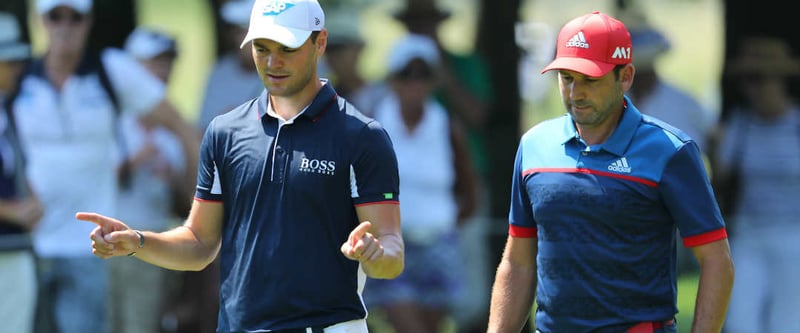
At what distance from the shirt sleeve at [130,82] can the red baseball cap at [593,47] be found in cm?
532

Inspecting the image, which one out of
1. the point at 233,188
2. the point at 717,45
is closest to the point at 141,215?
the point at 717,45

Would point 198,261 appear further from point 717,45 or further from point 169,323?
point 717,45

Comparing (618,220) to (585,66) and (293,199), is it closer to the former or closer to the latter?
(585,66)

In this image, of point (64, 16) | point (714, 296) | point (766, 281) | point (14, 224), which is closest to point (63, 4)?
point (64, 16)

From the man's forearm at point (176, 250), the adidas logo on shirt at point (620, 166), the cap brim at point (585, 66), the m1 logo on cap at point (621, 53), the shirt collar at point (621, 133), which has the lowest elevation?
the man's forearm at point (176, 250)

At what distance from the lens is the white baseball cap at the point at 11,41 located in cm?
912

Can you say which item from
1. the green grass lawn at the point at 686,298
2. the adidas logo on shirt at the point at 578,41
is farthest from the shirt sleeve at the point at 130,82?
the adidas logo on shirt at the point at 578,41

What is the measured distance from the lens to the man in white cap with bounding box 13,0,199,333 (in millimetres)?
9070

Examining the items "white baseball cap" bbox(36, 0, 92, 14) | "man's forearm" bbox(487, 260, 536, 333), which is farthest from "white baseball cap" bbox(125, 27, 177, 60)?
"man's forearm" bbox(487, 260, 536, 333)

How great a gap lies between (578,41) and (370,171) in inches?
31.6

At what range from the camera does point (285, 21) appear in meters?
4.38

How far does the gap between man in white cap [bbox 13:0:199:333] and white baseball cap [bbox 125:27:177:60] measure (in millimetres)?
220

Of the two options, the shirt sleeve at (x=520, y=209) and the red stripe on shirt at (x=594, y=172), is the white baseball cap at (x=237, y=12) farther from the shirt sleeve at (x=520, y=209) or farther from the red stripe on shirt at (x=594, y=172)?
the red stripe on shirt at (x=594, y=172)

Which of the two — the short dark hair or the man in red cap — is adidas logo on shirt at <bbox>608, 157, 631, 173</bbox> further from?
the short dark hair
